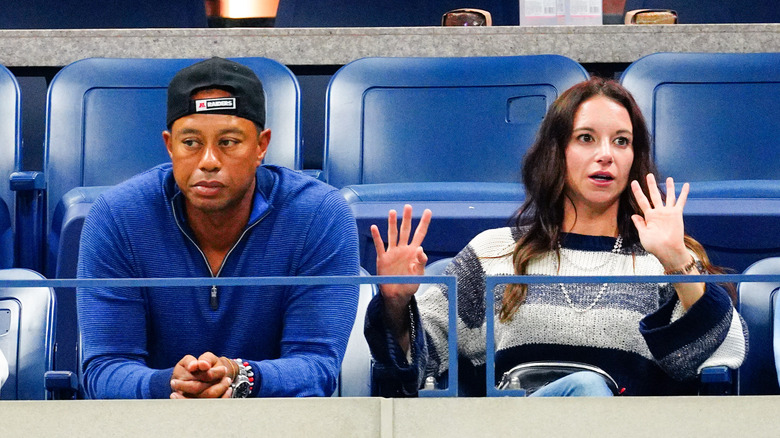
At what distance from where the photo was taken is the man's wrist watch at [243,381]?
2.22 feet

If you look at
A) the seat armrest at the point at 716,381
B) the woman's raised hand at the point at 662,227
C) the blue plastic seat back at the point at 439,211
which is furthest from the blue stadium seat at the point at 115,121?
the seat armrest at the point at 716,381

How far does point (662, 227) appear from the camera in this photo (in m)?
0.83

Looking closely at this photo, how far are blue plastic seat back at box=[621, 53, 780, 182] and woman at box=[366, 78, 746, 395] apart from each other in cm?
31

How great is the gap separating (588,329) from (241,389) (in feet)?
0.80

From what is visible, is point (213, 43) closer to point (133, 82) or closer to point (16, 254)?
point (133, 82)

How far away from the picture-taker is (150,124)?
1226 mm

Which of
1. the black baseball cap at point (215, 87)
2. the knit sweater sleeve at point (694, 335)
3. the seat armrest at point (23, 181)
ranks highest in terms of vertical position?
the black baseball cap at point (215, 87)

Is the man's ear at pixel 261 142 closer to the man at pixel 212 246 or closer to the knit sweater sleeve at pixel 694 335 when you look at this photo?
the man at pixel 212 246

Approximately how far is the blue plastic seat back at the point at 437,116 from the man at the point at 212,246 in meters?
0.32

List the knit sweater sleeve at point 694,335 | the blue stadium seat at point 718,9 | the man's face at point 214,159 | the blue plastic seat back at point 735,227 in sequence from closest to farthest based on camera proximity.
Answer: the knit sweater sleeve at point 694,335
the man's face at point 214,159
the blue plastic seat back at point 735,227
the blue stadium seat at point 718,9

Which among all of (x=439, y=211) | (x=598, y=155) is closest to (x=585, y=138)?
(x=598, y=155)

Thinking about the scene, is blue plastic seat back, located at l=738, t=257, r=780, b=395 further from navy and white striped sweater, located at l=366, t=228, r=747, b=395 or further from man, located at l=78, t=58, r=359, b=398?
man, located at l=78, t=58, r=359, b=398

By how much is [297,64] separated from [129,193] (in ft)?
1.79

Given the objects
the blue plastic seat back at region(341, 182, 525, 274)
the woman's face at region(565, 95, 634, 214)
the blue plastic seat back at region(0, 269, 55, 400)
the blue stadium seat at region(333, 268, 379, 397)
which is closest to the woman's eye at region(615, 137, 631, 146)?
the woman's face at region(565, 95, 634, 214)
